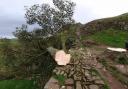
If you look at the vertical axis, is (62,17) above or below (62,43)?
above

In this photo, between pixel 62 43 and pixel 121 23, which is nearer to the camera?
pixel 62 43

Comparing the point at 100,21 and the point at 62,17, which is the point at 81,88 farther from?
the point at 100,21

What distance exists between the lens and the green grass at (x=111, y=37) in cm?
2261

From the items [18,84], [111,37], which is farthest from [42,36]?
[111,37]

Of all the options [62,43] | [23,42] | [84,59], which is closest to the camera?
[84,59]

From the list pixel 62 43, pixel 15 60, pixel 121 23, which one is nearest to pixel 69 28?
pixel 62 43

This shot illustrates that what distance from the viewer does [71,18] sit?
17.9 m

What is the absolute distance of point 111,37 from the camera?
2412 cm

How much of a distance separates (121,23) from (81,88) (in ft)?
51.0

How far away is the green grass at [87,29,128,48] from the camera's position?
22.6 m

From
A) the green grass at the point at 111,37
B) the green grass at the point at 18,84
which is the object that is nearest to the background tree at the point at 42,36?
the green grass at the point at 18,84

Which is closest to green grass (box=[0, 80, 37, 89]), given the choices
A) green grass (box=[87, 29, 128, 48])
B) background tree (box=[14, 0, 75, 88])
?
background tree (box=[14, 0, 75, 88])

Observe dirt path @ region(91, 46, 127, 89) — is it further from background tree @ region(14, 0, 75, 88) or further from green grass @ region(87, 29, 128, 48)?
green grass @ region(87, 29, 128, 48)

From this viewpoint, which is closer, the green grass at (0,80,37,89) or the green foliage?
the green foliage
